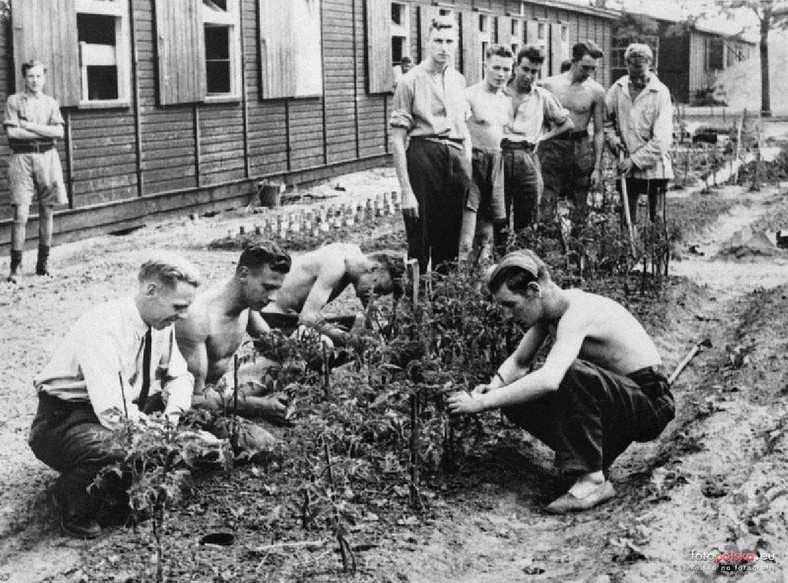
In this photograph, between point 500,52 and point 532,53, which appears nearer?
point 500,52

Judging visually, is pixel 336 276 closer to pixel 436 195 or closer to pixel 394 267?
pixel 394 267

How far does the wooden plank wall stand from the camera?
46.1 ft


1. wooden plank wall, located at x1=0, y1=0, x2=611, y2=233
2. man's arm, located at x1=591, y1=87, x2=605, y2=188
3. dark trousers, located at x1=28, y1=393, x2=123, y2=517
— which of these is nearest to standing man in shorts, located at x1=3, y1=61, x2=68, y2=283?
wooden plank wall, located at x1=0, y1=0, x2=611, y2=233

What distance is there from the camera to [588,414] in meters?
5.69

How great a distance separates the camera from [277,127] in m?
18.7

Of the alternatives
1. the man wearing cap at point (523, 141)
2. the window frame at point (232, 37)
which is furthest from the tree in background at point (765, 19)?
the man wearing cap at point (523, 141)

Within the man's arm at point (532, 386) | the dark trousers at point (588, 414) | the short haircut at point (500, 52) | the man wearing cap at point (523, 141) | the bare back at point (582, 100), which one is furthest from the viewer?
the bare back at point (582, 100)

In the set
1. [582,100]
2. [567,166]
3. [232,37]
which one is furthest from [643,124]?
[232,37]

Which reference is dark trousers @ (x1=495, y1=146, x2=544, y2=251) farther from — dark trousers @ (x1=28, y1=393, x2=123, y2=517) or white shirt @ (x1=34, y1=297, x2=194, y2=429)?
dark trousers @ (x1=28, y1=393, x2=123, y2=517)

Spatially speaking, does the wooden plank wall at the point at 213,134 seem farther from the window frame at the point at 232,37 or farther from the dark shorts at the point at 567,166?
the dark shorts at the point at 567,166

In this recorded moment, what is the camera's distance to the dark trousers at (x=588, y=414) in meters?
5.65

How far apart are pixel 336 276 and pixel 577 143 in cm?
472

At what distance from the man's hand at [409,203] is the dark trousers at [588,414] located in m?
2.45

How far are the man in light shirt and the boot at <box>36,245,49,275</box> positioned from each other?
21.8 ft
